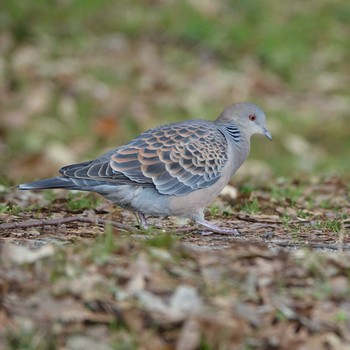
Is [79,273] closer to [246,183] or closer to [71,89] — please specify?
[246,183]

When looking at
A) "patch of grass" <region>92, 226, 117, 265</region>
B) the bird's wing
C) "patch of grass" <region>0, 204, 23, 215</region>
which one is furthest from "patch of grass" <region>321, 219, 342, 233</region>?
"patch of grass" <region>0, 204, 23, 215</region>

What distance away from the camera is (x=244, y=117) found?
7324 mm

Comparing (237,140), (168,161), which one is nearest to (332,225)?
(237,140)

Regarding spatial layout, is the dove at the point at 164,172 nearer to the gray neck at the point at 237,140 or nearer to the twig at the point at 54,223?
the gray neck at the point at 237,140

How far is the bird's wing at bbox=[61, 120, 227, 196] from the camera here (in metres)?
6.26

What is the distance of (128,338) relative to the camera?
4266mm

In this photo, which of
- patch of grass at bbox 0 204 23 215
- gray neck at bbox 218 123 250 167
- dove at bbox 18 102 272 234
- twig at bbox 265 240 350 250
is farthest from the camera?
gray neck at bbox 218 123 250 167

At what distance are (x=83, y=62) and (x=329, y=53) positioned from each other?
3805 millimetres

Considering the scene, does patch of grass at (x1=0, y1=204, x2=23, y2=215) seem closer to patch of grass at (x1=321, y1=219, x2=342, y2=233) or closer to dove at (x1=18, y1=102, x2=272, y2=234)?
dove at (x1=18, y1=102, x2=272, y2=234)

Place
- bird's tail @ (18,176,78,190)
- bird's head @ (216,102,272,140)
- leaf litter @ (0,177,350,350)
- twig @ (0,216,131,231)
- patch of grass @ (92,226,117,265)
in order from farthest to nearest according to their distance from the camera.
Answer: bird's head @ (216,102,272,140) < bird's tail @ (18,176,78,190) < twig @ (0,216,131,231) < patch of grass @ (92,226,117,265) < leaf litter @ (0,177,350,350)

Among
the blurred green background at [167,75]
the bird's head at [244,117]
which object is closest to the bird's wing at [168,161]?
the bird's head at [244,117]

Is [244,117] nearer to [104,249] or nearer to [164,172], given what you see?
[164,172]

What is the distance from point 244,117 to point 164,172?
3.83 ft

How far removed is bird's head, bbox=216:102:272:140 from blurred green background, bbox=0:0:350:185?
8.29 ft
